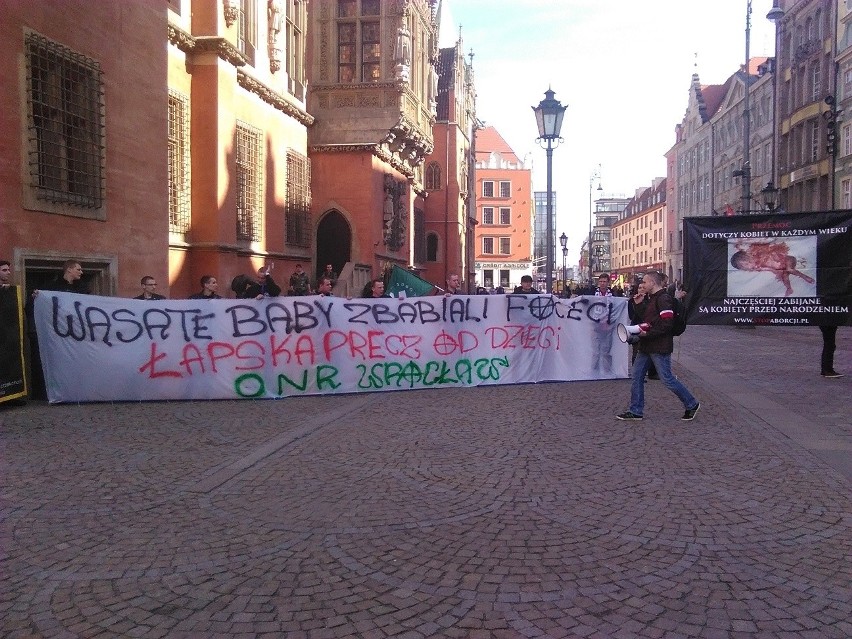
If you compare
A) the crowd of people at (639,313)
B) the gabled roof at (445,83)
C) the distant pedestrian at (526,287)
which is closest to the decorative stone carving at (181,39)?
the crowd of people at (639,313)

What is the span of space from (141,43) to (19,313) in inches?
233

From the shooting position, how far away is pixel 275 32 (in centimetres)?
2047

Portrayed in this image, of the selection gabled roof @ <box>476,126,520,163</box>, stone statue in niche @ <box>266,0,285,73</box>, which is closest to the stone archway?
stone statue in niche @ <box>266,0,285,73</box>

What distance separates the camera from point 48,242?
1123 cm

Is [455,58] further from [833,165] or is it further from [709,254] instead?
[709,254]

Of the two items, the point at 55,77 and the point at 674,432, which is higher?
the point at 55,77

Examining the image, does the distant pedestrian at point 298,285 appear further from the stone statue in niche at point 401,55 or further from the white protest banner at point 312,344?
the stone statue in niche at point 401,55

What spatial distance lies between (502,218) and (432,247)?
41866 mm

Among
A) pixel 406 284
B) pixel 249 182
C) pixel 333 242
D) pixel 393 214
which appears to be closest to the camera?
pixel 406 284

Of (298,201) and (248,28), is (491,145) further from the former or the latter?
(248,28)

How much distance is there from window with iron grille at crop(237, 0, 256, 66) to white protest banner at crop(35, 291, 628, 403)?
33.5 ft

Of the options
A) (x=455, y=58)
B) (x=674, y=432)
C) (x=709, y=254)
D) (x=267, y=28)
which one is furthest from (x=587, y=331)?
(x=455, y=58)

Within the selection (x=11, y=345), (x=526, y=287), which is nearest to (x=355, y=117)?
(x=526, y=287)

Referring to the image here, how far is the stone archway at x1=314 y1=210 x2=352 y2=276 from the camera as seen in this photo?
24.9m
